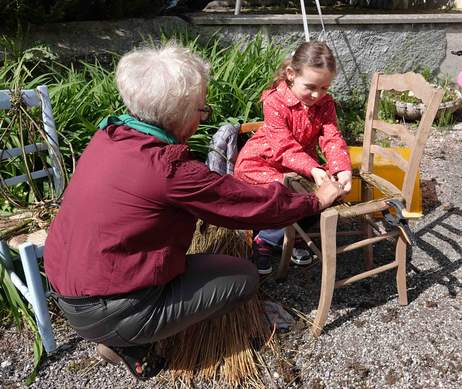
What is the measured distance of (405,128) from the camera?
2557 millimetres

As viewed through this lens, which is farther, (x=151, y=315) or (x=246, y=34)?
(x=246, y=34)

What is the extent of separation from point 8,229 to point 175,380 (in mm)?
1084

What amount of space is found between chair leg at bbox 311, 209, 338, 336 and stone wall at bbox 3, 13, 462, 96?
309 cm

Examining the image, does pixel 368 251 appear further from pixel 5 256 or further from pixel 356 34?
pixel 356 34

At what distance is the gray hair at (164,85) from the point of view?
5.78 feet

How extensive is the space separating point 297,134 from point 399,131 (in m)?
0.54

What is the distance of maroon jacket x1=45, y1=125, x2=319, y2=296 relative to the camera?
1.78 metres

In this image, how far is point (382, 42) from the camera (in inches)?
209

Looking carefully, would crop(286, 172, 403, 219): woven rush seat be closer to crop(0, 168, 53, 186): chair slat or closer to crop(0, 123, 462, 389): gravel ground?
crop(0, 123, 462, 389): gravel ground

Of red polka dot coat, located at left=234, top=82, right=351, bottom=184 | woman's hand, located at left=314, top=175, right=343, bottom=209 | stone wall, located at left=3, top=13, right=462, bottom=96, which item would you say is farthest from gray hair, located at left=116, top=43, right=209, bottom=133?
stone wall, located at left=3, top=13, right=462, bottom=96

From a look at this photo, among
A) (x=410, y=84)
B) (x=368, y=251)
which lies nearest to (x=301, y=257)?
(x=368, y=251)

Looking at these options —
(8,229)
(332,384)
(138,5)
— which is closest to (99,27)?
(138,5)

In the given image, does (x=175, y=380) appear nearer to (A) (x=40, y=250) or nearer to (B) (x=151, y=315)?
(B) (x=151, y=315)

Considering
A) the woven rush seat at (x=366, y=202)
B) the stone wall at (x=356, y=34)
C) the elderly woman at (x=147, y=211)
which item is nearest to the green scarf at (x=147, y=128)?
the elderly woman at (x=147, y=211)
